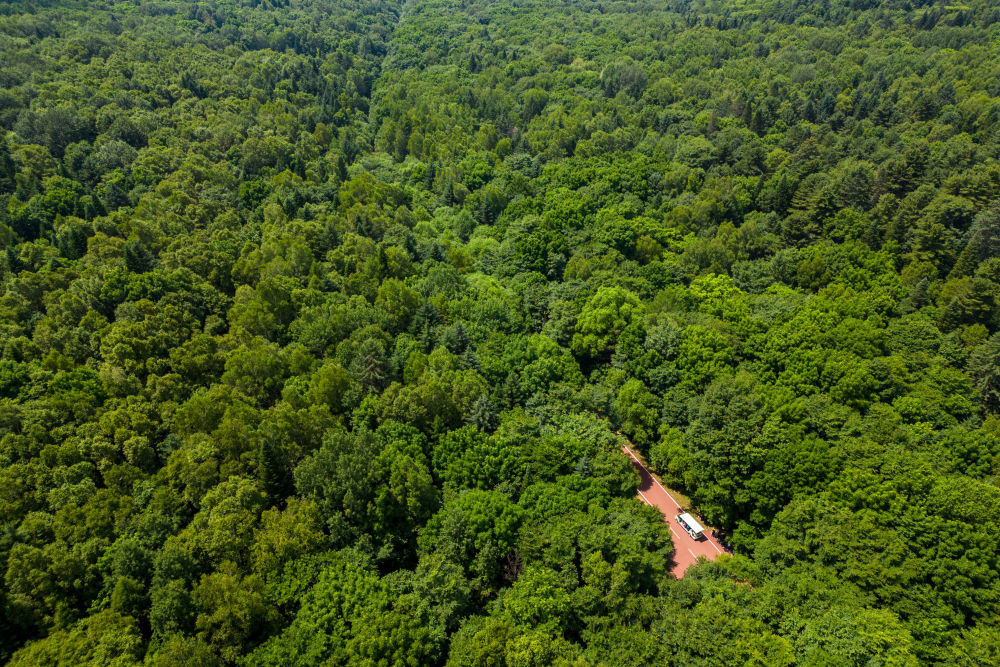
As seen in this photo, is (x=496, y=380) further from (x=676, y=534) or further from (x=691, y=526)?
(x=691, y=526)

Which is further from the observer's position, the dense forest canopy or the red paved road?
the red paved road

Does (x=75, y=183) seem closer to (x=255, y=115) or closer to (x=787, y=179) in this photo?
(x=255, y=115)

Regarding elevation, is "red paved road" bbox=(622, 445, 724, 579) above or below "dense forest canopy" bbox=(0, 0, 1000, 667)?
below

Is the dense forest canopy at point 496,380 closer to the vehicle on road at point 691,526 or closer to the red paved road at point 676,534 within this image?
the vehicle on road at point 691,526

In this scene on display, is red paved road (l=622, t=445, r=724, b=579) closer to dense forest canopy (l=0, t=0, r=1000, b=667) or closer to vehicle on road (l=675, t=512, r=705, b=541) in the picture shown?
vehicle on road (l=675, t=512, r=705, b=541)

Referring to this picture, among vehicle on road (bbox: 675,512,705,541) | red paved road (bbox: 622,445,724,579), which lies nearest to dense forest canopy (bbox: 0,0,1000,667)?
vehicle on road (bbox: 675,512,705,541)

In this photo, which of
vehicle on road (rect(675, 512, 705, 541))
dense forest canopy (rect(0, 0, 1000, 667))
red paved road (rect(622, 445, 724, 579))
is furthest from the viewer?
vehicle on road (rect(675, 512, 705, 541))

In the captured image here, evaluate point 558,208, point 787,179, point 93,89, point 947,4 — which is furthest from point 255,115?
point 947,4
